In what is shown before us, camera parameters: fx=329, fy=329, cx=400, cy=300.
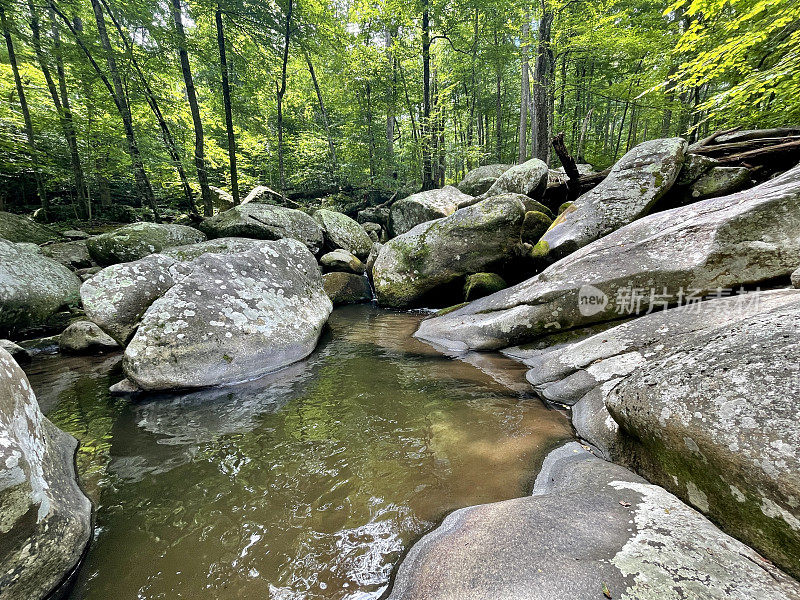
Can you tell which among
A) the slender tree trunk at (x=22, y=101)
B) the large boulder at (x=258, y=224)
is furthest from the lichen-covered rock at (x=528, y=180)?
the slender tree trunk at (x=22, y=101)

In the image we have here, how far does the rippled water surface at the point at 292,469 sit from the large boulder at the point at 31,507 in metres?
0.20

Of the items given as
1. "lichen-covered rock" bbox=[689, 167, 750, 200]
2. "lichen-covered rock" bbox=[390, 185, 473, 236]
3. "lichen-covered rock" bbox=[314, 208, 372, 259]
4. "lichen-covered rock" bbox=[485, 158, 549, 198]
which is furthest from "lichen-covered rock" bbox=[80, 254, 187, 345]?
"lichen-covered rock" bbox=[689, 167, 750, 200]

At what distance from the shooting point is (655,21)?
1142cm

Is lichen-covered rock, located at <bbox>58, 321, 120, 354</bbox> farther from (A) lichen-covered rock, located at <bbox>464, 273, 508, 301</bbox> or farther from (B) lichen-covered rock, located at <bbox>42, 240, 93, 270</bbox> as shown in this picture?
(A) lichen-covered rock, located at <bbox>464, 273, 508, 301</bbox>

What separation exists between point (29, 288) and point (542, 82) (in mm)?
15426

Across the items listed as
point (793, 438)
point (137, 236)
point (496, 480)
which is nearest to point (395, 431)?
point (496, 480)

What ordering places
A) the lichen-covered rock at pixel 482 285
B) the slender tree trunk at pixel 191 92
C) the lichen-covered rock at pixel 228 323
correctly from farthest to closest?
the slender tree trunk at pixel 191 92, the lichen-covered rock at pixel 482 285, the lichen-covered rock at pixel 228 323

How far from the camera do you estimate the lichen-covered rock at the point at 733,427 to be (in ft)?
5.44

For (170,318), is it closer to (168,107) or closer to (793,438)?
(793,438)

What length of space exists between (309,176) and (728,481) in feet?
63.2

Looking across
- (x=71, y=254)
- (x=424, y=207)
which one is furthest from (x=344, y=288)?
(x=71, y=254)

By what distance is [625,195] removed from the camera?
6.51 m

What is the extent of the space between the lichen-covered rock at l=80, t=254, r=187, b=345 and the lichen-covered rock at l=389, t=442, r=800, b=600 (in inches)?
218

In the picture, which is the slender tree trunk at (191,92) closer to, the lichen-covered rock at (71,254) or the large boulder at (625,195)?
the lichen-covered rock at (71,254)
